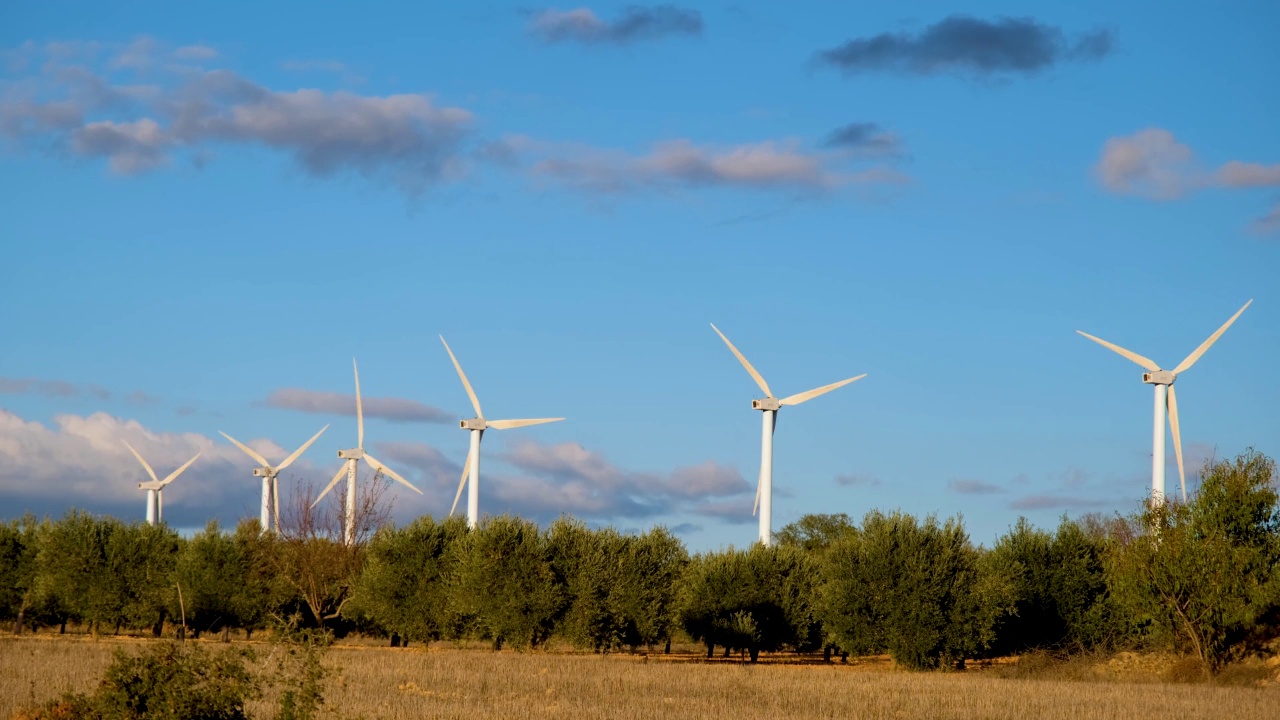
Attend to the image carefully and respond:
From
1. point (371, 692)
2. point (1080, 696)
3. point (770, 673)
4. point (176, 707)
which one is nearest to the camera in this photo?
point (176, 707)

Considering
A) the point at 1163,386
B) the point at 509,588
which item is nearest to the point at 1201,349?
the point at 1163,386

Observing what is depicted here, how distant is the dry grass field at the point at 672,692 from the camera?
33.6 meters

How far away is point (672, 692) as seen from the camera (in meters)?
40.8

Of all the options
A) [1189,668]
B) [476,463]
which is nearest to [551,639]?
[476,463]

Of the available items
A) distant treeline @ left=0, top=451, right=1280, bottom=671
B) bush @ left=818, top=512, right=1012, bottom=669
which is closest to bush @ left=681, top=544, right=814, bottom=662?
distant treeline @ left=0, top=451, right=1280, bottom=671

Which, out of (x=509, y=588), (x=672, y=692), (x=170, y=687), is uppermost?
(x=509, y=588)

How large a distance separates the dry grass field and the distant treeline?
576 centimetres

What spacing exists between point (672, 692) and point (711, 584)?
1316 inches

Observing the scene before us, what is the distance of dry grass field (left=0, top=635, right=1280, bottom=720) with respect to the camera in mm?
33562

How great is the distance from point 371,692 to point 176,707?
55.4 ft

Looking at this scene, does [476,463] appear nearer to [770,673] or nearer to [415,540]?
[415,540]

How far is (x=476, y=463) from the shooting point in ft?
280

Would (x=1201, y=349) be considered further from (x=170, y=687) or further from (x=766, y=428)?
(x=170, y=687)

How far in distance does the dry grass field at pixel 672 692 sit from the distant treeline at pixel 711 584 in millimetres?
5763
